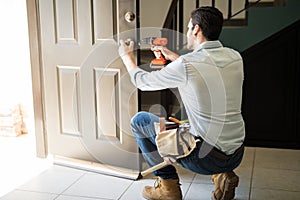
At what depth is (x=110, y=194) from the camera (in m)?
2.78

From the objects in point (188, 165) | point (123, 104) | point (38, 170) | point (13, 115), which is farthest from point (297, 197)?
point (13, 115)

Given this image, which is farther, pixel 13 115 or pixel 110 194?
pixel 13 115

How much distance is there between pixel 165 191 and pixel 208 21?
3.46 ft

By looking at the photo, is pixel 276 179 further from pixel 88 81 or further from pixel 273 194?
pixel 88 81

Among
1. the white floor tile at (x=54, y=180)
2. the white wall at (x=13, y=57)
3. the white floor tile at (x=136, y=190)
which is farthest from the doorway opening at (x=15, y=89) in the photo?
the white floor tile at (x=136, y=190)

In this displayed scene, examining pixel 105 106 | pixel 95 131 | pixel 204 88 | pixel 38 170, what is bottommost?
pixel 38 170

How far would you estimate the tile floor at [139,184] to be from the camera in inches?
108

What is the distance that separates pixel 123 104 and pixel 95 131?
1.11 feet

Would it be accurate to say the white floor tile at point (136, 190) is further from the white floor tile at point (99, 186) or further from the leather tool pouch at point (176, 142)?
the leather tool pouch at point (176, 142)

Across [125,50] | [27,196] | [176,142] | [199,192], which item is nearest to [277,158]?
[199,192]

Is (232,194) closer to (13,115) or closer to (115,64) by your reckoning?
(115,64)

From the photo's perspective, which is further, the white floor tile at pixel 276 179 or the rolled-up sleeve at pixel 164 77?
the white floor tile at pixel 276 179

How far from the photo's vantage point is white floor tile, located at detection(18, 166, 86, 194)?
2881 millimetres

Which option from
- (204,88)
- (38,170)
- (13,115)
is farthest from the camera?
(13,115)
